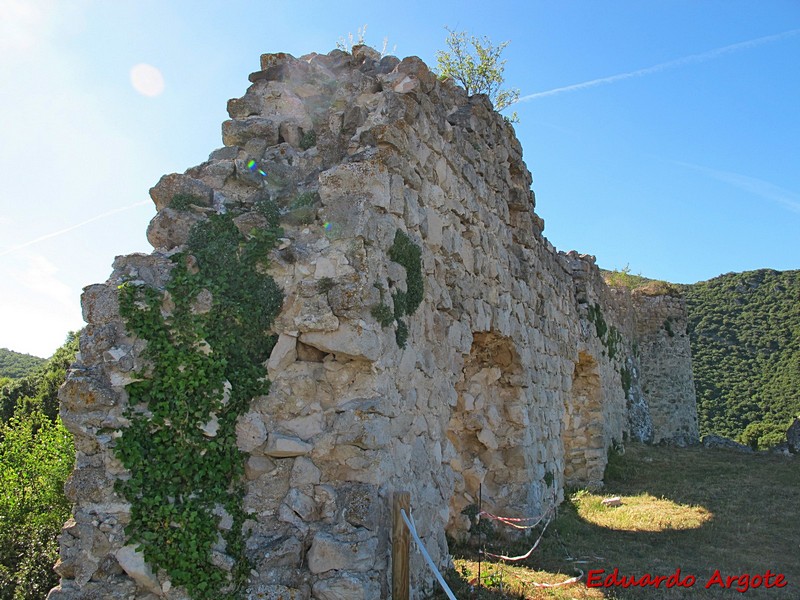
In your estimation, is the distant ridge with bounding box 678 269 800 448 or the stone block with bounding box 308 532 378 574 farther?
the distant ridge with bounding box 678 269 800 448

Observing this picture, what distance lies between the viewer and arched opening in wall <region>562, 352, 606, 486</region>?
1156 cm

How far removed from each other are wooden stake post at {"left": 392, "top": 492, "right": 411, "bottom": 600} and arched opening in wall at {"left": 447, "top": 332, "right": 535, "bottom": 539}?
Result: 2510mm

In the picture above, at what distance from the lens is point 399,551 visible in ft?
12.8

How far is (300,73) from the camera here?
587 centimetres

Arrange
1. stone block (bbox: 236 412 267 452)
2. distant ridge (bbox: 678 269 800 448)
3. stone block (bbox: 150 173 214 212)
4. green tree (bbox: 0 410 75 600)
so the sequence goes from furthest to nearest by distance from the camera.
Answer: distant ridge (bbox: 678 269 800 448)
green tree (bbox: 0 410 75 600)
stone block (bbox: 150 173 214 212)
stone block (bbox: 236 412 267 452)

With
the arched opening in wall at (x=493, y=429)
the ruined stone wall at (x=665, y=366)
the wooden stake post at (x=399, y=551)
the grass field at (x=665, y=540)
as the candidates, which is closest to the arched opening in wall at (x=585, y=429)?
the grass field at (x=665, y=540)

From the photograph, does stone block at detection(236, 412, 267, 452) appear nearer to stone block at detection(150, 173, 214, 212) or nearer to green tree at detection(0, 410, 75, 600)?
stone block at detection(150, 173, 214, 212)

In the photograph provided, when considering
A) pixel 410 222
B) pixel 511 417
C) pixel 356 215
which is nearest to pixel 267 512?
pixel 356 215

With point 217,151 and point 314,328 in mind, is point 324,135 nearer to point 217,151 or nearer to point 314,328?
point 217,151

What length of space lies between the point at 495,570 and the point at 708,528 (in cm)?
377

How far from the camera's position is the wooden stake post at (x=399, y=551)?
12.6 feet

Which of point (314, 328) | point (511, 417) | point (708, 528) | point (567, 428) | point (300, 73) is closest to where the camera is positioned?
point (314, 328)

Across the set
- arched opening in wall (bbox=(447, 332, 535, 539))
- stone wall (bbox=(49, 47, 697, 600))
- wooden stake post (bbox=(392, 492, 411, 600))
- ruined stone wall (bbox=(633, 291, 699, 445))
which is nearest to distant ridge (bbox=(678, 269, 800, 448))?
ruined stone wall (bbox=(633, 291, 699, 445))

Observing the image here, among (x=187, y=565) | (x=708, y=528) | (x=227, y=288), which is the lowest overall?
(x=708, y=528)
